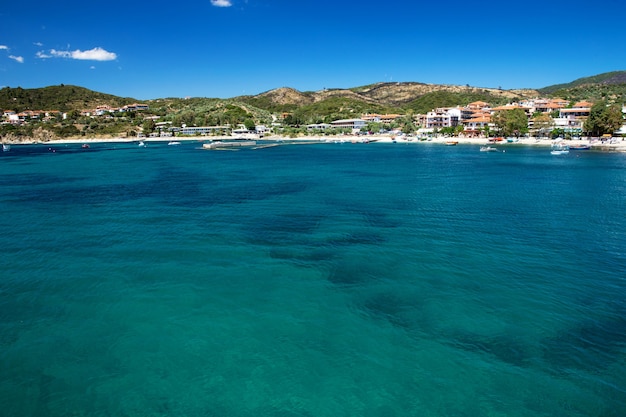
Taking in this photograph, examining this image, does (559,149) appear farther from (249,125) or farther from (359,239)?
(249,125)

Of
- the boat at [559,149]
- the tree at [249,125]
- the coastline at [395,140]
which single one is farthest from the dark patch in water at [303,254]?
the tree at [249,125]

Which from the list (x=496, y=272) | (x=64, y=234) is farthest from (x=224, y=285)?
(x=64, y=234)

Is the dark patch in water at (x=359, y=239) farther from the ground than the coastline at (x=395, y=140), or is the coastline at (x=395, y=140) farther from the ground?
the coastline at (x=395, y=140)

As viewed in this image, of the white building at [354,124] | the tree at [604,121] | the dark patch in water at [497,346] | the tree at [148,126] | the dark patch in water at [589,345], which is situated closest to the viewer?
the dark patch in water at [589,345]

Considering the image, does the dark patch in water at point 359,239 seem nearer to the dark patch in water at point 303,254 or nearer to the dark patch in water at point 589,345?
the dark patch in water at point 303,254

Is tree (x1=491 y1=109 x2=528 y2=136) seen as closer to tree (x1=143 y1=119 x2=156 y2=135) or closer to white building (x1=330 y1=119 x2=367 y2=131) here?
white building (x1=330 y1=119 x2=367 y2=131)

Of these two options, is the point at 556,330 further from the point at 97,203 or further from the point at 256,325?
the point at 97,203
